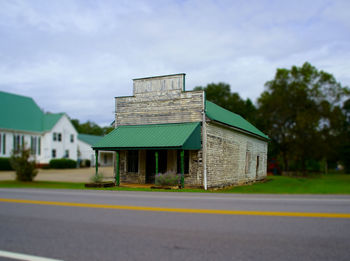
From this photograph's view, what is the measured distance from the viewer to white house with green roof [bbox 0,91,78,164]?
40719 mm

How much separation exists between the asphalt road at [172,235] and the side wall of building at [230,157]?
11.0 m

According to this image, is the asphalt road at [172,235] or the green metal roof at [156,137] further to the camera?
the green metal roof at [156,137]

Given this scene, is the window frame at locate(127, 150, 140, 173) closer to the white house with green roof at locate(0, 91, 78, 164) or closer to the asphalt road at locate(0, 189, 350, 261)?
the asphalt road at locate(0, 189, 350, 261)

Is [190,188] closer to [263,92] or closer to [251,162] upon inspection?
[251,162]

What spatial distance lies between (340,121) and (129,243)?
4637 cm

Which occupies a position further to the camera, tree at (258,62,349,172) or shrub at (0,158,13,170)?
tree at (258,62,349,172)

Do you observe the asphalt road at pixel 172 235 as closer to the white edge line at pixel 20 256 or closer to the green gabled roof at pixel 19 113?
the white edge line at pixel 20 256

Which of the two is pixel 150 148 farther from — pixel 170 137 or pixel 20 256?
pixel 20 256

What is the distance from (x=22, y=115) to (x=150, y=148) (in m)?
32.0

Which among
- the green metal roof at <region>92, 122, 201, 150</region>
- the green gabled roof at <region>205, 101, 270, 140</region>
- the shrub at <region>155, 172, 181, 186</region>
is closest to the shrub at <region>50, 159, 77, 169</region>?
the green metal roof at <region>92, 122, 201, 150</region>

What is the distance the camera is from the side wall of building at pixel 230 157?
19656 millimetres

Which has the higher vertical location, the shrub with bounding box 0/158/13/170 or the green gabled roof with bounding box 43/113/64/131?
the green gabled roof with bounding box 43/113/64/131

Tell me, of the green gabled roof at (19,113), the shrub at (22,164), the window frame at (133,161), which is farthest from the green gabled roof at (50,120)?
the window frame at (133,161)

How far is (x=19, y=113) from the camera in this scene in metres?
43.8
